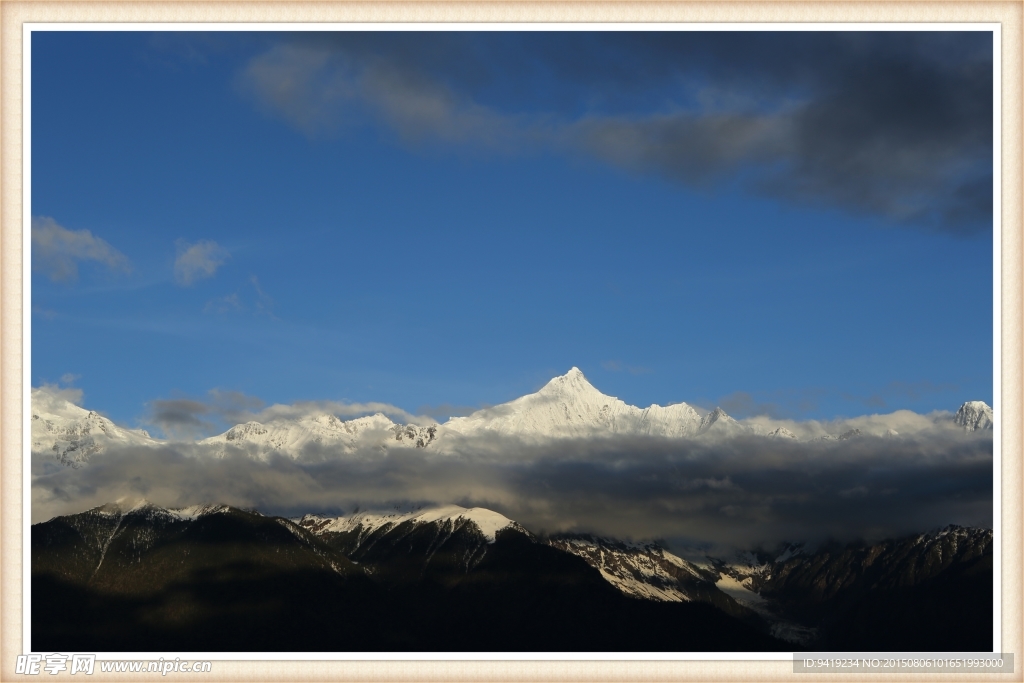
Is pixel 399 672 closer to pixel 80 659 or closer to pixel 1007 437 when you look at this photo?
pixel 80 659

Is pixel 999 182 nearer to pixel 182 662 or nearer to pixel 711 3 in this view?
pixel 711 3

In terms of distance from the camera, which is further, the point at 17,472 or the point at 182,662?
the point at 182,662

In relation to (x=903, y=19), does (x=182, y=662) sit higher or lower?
lower

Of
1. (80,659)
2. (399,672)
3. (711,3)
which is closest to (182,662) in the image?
(80,659)

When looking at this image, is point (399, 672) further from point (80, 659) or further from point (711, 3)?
point (711, 3)

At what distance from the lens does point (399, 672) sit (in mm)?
134375

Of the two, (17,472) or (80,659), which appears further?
(80,659)

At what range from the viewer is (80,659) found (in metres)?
134

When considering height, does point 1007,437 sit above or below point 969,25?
below

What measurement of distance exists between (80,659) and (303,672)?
83.3 ft

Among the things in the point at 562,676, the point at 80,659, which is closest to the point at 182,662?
the point at 80,659

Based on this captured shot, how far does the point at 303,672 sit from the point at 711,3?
87.0 m

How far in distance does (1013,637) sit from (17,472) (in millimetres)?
112424

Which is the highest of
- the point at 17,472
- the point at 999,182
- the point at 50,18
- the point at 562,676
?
the point at 50,18
